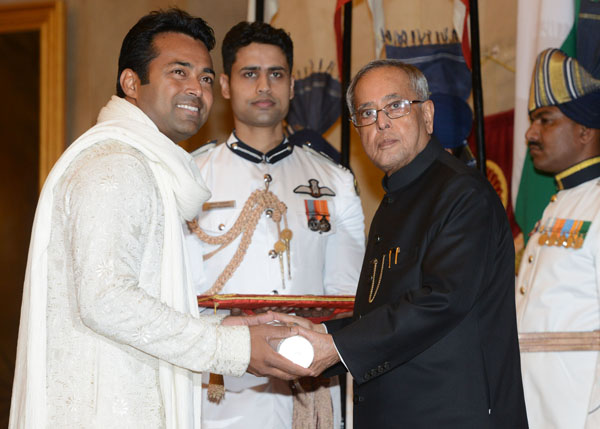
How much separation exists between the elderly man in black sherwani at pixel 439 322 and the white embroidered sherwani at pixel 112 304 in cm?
38

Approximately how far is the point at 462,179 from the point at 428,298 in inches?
14.6

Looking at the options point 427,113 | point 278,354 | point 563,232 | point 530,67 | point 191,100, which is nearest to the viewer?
point 278,354

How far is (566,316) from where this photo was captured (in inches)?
126

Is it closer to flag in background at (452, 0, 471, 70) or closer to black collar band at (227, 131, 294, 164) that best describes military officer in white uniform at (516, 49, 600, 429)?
flag in background at (452, 0, 471, 70)

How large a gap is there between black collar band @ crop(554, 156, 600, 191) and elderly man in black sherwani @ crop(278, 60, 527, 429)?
145 centimetres

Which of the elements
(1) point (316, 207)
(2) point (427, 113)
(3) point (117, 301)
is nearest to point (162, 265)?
(3) point (117, 301)

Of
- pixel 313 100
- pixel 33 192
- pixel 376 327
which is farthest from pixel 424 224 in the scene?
pixel 33 192

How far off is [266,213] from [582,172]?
150 centimetres

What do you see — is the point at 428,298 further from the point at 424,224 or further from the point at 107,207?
the point at 107,207

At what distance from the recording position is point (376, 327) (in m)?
2.06

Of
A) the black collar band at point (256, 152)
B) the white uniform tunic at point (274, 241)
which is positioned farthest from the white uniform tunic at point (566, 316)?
the black collar band at point (256, 152)

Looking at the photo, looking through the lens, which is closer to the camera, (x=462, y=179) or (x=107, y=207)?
(x=107, y=207)

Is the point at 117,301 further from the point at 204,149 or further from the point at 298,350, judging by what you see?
the point at 204,149

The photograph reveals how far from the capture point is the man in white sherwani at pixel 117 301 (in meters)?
1.82
